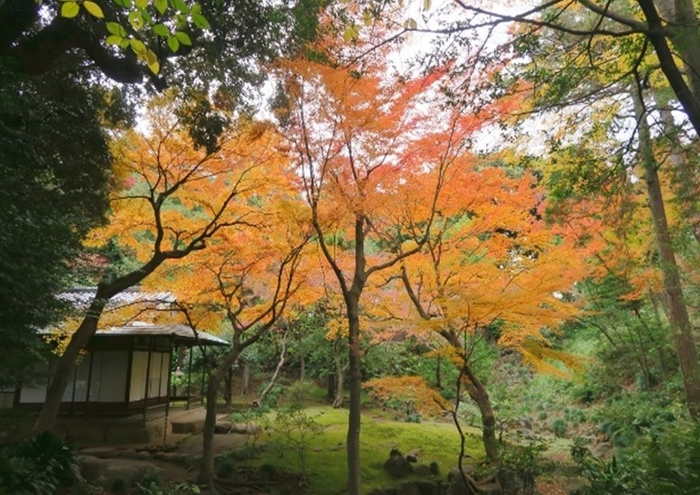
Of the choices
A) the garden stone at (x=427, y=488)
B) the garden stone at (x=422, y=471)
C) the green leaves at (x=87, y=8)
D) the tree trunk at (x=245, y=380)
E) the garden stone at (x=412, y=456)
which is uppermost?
the green leaves at (x=87, y=8)

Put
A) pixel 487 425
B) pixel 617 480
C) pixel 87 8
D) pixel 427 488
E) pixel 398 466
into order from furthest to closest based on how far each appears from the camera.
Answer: pixel 398 466 < pixel 427 488 < pixel 487 425 < pixel 617 480 < pixel 87 8

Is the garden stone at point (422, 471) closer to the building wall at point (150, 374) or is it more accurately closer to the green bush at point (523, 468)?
the green bush at point (523, 468)

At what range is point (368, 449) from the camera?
1047 centimetres

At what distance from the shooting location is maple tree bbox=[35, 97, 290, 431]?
23.9 ft

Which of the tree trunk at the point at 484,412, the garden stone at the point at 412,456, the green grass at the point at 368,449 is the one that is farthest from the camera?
the garden stone at the point at 412,456

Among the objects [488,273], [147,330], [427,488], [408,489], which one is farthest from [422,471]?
[147,330]

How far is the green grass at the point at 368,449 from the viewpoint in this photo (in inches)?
344

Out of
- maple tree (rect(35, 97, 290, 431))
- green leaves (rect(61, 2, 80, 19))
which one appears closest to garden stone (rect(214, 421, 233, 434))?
maple tree (rect(35, 97, 290, 431))

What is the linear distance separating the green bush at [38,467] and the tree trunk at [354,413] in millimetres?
3739

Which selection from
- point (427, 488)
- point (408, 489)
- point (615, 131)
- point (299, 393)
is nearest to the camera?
point (615, 131)

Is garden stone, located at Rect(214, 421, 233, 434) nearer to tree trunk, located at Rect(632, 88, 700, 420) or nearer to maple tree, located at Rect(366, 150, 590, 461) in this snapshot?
maple tree, located at Rect(366, 150, 590, 461)

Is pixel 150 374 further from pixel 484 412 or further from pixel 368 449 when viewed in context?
pixel 484 412

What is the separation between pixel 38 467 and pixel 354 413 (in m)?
4.37

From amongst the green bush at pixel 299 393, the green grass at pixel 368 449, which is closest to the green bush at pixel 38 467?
the green grass at pixel 368 449
